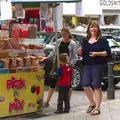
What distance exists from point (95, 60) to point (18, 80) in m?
1.44

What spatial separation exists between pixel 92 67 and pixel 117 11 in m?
25.9

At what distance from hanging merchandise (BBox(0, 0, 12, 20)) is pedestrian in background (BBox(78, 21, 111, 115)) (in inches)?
60.7

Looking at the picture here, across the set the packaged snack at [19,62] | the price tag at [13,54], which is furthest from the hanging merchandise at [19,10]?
the packaged snack at [19,62]

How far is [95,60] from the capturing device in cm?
740

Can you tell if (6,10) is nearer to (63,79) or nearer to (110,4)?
(63,79)

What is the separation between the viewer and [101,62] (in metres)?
7.42

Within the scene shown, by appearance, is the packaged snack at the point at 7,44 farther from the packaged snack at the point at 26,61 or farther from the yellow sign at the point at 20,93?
the yellow sign at the point at 20,93

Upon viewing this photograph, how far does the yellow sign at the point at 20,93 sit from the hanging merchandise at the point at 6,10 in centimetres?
101

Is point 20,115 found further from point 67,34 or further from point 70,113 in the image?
point 67,34

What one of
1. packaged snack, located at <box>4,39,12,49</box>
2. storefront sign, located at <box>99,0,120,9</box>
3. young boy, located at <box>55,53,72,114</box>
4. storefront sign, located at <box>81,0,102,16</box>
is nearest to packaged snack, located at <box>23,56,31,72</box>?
packaged snack, located at <box>4,39,12,49</box>

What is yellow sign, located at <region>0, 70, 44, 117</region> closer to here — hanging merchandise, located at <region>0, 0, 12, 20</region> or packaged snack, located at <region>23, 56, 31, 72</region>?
packaged snack, located at <region>23, 56, 31, 72</region>

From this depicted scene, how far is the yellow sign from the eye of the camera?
7.15 m

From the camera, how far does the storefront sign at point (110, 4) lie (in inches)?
1231

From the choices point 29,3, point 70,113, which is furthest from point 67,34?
point 70,113
